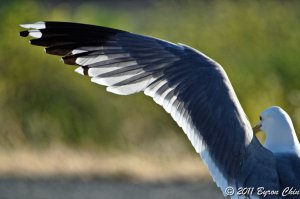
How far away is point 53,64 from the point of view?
9.63 meters

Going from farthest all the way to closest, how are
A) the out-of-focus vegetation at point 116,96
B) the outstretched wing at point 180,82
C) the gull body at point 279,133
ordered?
the out-of-focus vegetation at point 116,96 → the gull body at point 279,133 → the outstretched wing at point 180,82

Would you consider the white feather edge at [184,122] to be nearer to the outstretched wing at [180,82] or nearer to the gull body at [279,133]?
the outstretched wing at [180,82]

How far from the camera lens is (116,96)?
30.7 feet

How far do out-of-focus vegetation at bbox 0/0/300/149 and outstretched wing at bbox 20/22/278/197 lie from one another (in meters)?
3.48

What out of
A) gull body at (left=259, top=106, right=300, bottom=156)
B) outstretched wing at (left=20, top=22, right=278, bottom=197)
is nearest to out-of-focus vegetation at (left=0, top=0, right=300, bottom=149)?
gull body at (left=259, top=106, right=300, bottom=156)

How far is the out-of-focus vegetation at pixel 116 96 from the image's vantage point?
362 inches

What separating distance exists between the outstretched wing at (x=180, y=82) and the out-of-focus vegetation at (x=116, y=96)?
3.48m

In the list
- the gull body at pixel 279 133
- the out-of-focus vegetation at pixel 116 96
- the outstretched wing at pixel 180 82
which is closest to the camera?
the outstretched wing at pixel 180 82

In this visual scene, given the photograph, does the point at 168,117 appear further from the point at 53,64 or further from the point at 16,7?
the point at 16,7

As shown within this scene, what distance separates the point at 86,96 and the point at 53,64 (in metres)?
0.49

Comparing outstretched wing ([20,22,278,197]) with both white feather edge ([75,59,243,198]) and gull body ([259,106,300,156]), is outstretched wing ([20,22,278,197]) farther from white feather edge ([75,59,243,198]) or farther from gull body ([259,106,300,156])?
gull body ([259,106,300,156])

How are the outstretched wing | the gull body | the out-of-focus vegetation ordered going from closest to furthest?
1. the outstretched wing
2. the gull body
3. the out-of-focus vegetation

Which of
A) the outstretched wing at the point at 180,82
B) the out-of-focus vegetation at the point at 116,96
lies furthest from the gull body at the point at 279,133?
the out-of-focus vegetation at the point at 116,96

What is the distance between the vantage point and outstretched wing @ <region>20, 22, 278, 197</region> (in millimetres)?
5281
